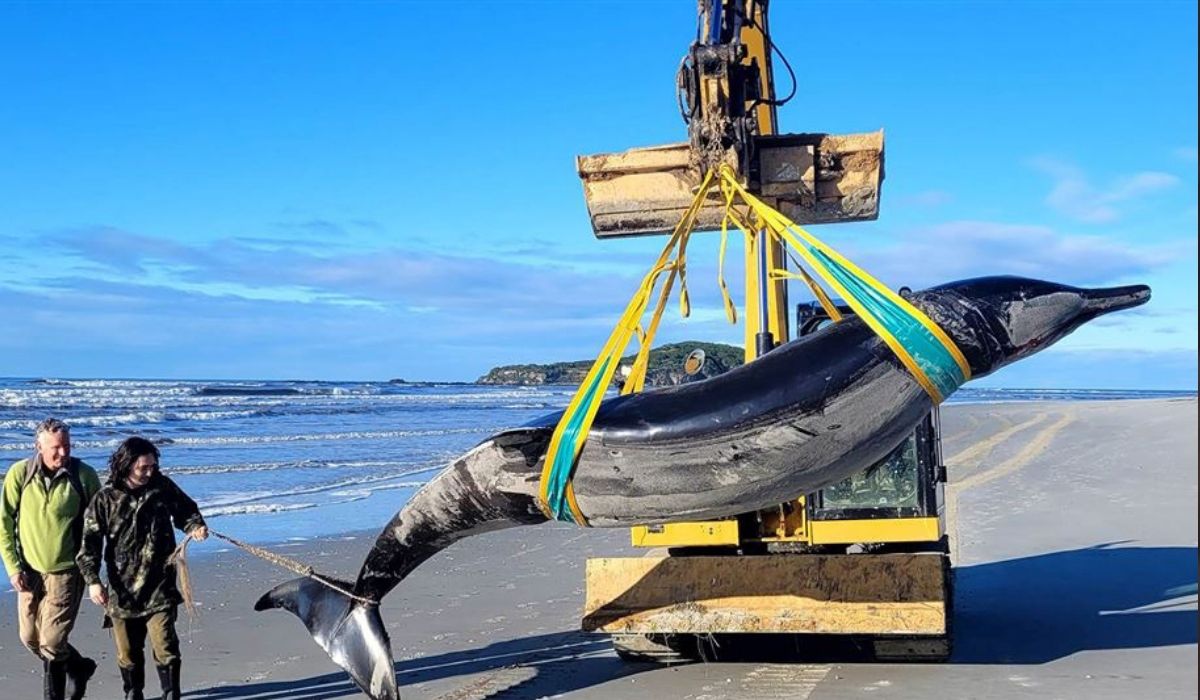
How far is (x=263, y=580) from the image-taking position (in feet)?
40.4

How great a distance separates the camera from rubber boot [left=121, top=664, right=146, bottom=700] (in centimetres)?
730

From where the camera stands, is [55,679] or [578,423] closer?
[578,423]

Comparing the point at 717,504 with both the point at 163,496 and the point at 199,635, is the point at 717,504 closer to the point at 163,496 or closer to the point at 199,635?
the point at 163,496

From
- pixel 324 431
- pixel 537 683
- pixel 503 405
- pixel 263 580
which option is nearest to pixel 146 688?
pixel 537 683

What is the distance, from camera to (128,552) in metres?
7.25

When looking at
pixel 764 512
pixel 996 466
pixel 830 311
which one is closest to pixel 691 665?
pixel 764 512

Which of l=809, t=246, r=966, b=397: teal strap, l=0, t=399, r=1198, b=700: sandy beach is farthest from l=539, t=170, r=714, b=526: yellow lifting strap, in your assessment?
l=0, t=399, r=1198, b=700: sandy beach

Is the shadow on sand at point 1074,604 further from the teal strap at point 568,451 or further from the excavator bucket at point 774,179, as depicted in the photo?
the teal strap at point 568,451

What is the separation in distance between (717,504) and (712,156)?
77.0 inches

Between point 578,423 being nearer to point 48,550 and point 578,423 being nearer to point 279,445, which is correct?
point 48,550

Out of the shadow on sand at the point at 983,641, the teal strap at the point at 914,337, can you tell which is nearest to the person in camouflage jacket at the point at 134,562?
the shadow on sand at the point at 983,641

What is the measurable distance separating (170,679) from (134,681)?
22cm

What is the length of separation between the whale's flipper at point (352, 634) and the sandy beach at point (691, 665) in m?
1.06

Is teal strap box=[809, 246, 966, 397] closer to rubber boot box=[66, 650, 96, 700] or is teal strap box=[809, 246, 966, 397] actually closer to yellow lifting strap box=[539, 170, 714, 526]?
yellow lifting strap box=[539, 170, 714, 526]
